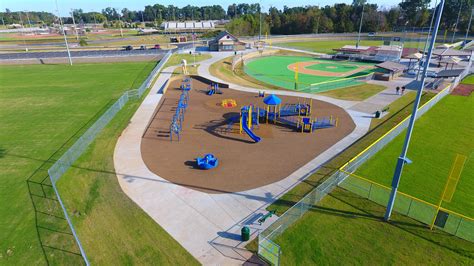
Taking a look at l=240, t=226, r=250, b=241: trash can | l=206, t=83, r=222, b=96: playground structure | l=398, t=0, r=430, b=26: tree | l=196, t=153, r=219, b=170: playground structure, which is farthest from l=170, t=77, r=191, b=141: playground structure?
l=398, t=0, r=430, b=26: tree

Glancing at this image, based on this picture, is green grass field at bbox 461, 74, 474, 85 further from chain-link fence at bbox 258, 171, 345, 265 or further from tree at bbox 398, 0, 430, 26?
tree at bbox 398, 0, 430, 26

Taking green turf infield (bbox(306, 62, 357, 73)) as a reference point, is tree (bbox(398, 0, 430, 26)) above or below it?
above

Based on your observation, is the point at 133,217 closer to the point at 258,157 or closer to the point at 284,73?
the point at 258,157

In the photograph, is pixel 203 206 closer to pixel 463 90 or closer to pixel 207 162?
pixel 207 162

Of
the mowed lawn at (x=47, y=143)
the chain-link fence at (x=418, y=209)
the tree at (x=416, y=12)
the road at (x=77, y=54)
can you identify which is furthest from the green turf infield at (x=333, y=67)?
the tree at (x=416, y=12)

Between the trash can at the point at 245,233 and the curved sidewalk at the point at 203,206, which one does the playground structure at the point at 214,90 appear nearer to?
the curved sidewalk at the point at 203,206

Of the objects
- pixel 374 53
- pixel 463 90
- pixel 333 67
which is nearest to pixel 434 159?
pixel 463 90
